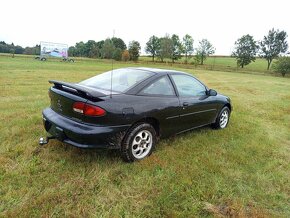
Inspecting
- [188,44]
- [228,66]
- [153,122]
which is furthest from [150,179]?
[188,44]

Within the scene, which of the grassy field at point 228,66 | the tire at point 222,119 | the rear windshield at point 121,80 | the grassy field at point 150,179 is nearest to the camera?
the grassy field at point 150,179

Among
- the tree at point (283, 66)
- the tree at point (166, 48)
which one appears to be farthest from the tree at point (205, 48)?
the tree at point (283, 66)

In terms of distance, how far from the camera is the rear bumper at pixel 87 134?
3.03 meters

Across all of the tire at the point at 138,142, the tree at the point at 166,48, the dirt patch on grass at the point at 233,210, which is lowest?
the dirt patch on grass at the point at 233,210

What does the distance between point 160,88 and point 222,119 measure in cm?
228

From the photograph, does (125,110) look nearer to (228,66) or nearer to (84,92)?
(84,92)

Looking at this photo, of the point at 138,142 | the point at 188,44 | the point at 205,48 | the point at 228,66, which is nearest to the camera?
the point at 138,142

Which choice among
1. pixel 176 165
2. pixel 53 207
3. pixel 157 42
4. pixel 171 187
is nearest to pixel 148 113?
pixel 176 165

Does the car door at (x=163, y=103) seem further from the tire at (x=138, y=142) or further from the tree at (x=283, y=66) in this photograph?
the tree at (x=283, y=66)

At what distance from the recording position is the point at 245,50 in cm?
6300

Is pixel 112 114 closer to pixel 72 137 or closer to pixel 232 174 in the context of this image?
pixel 72 137

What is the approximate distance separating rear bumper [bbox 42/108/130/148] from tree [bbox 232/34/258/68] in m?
64.8

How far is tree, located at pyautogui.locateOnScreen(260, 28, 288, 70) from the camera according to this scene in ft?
210

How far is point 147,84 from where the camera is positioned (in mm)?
3689
